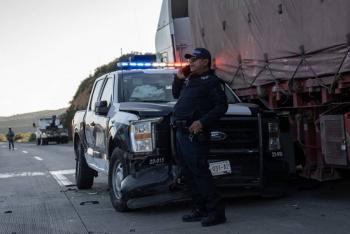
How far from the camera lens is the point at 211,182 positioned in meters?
6.53

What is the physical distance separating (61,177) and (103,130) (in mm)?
5168

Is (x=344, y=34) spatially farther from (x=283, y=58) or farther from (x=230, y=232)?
(x=230, y=232)

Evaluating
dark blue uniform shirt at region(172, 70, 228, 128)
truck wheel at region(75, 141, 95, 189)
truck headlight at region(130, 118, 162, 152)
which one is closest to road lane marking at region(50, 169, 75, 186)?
truck wheel at region(75, 141, 95, 189)

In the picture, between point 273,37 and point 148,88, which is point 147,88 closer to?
point 148,88

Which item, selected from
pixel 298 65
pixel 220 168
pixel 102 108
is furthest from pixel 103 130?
pixel 298 65

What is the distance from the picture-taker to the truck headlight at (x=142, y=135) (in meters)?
7.27

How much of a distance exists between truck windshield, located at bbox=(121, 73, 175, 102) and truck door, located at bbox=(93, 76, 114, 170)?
11.3 inches

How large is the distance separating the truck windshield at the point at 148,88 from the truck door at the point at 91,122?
1089 millimetres

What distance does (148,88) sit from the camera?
8.77m

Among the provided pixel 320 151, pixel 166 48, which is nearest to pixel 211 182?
pixel 320 151

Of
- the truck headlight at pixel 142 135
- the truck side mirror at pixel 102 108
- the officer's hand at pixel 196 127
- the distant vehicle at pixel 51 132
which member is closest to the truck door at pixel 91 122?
the truck side mirror at pixel 102 108

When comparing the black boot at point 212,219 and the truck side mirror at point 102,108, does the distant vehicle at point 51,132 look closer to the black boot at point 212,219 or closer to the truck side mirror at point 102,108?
the truck side mirror at point 102,108

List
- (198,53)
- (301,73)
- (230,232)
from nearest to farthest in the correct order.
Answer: (230,232)
(198,53)
(301,73)

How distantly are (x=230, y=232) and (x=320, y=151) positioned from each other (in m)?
2.29
